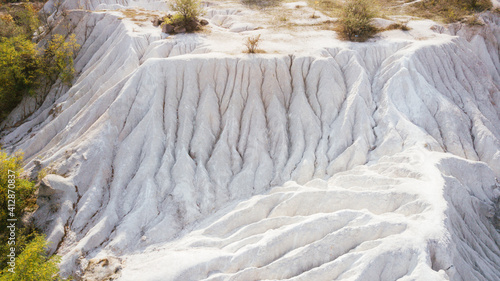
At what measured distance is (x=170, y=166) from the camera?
50.3ft

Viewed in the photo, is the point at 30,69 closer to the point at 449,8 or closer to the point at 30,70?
the point at 30,70

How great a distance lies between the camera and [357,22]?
20906mm

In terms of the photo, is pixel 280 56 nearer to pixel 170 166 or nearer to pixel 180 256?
pixel 170 166

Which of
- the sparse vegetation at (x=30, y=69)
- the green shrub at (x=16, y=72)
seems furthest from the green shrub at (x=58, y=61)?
the green shrub at (x=16, y=72)

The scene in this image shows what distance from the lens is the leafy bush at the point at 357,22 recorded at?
21.1 m

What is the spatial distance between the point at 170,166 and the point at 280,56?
1039cm

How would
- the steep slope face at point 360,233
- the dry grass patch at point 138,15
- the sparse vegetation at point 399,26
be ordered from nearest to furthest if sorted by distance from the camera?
the steep slope face at point 360,233 → the sparse vegetation at point 399,26 → the dry grass patch at point 138,15

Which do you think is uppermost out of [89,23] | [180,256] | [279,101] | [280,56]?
[89,23]

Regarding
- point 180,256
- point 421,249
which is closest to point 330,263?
point 421,249

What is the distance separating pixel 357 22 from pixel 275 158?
1290cm

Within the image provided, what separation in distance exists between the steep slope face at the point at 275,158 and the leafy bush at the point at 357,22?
1.71 meters

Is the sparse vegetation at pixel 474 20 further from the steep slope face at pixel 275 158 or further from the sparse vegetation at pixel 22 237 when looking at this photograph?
the sparse vegetation at pixel 22 237

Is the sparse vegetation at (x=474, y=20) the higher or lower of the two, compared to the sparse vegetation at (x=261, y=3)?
lower

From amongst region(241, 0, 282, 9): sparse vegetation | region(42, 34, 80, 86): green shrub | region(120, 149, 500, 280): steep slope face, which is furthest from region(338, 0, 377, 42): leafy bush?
region(42, 34, 80, 86): green shrub
